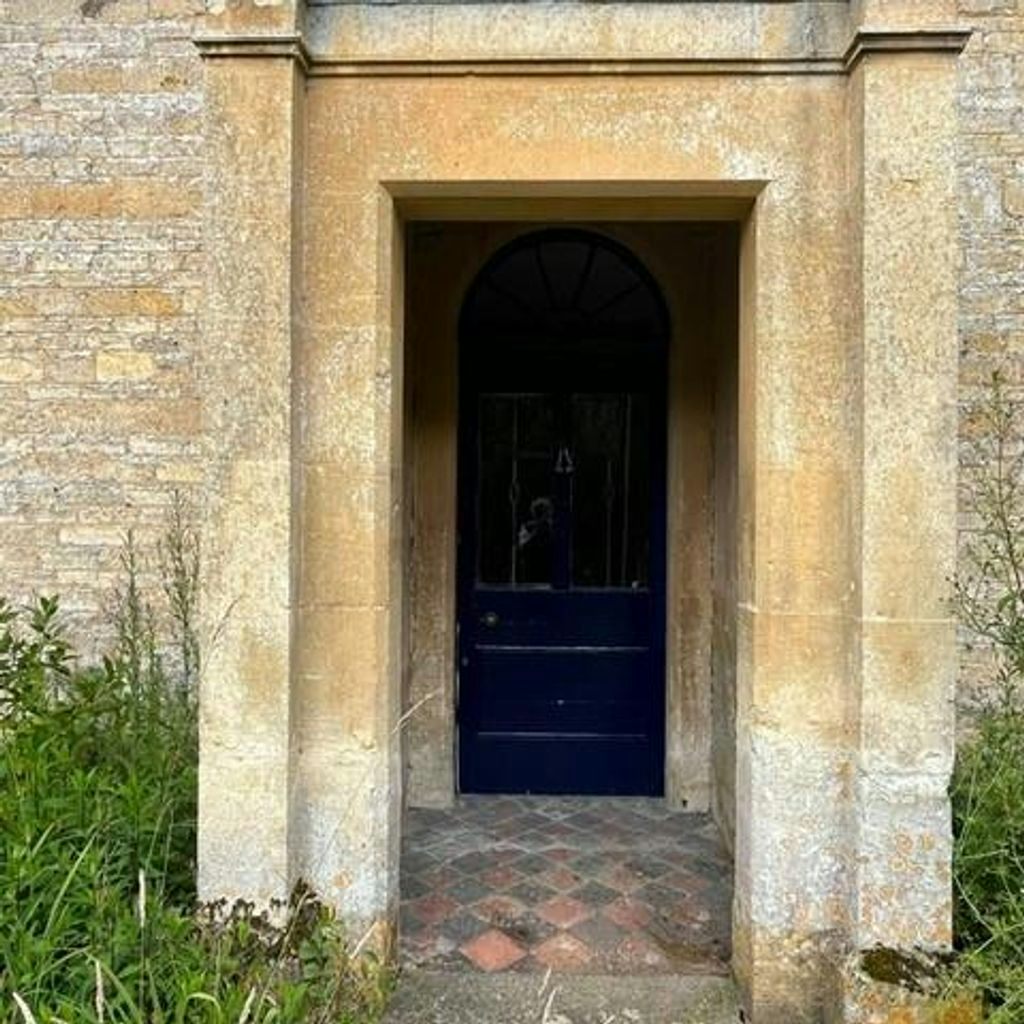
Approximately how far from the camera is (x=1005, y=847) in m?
2.56

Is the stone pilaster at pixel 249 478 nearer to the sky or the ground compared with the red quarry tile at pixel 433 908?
nearer to the sky

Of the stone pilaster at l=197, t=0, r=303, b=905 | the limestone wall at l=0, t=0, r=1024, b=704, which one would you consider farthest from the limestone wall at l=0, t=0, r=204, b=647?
the stone pilaster at l=197, t=0, r=303, b=905

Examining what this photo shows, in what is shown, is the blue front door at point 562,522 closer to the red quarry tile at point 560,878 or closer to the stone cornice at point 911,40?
the red quarry tile at point 560,878

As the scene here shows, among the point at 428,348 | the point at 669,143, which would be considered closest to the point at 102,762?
the point at 428,348

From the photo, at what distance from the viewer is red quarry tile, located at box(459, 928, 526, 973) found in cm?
286

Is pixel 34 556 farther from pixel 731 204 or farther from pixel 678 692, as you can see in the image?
pixel 731 204

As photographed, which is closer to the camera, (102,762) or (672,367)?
(102,762)

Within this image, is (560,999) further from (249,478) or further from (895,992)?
(249,478)

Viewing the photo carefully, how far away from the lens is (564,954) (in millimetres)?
2914

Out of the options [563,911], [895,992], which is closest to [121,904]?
[563,911]

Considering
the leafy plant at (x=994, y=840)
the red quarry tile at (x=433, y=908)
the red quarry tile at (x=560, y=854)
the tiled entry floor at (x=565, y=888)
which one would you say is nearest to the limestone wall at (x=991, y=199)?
the leafy plant at (x=994, y=840)

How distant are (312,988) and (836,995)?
1.51m

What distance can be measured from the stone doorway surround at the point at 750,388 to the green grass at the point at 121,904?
6.9 inches

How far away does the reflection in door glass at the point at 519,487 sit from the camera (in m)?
4.53
